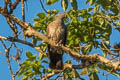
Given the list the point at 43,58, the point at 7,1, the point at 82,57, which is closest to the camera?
the point at 82,57

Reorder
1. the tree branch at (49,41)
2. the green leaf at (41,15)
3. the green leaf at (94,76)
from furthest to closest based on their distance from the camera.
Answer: the green leaf at (41,15), the green leaf at (94,76), the tree branch at (49,41)

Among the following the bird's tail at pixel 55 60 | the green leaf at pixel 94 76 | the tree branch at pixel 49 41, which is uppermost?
the tree branch at pixel 49 41

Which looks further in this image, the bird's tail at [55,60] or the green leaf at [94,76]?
the bird's tail at [55,60]

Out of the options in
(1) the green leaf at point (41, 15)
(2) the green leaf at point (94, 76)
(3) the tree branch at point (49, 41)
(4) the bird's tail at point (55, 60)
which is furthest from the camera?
(4) the bird's tail at point (55, 60)

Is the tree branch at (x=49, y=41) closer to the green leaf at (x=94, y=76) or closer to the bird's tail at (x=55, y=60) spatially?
the green leaf at (x=94, y=76)

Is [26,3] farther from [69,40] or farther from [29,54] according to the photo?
[69,40]

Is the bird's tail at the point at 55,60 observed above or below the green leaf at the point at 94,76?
above

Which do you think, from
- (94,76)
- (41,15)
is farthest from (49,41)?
(94,76)

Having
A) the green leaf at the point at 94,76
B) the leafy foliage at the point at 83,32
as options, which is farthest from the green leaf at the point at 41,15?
the green leaf at the point at 94,76

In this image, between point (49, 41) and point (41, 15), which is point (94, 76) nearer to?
point (49, 41)

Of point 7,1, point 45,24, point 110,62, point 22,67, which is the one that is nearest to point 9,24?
point 7,1

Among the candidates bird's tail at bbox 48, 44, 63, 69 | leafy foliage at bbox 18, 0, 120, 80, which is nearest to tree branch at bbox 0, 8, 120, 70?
leafy foliage at bbox 18, 0, 120, 80

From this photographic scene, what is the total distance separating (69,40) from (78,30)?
0.42m

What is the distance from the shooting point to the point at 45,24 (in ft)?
19.3
